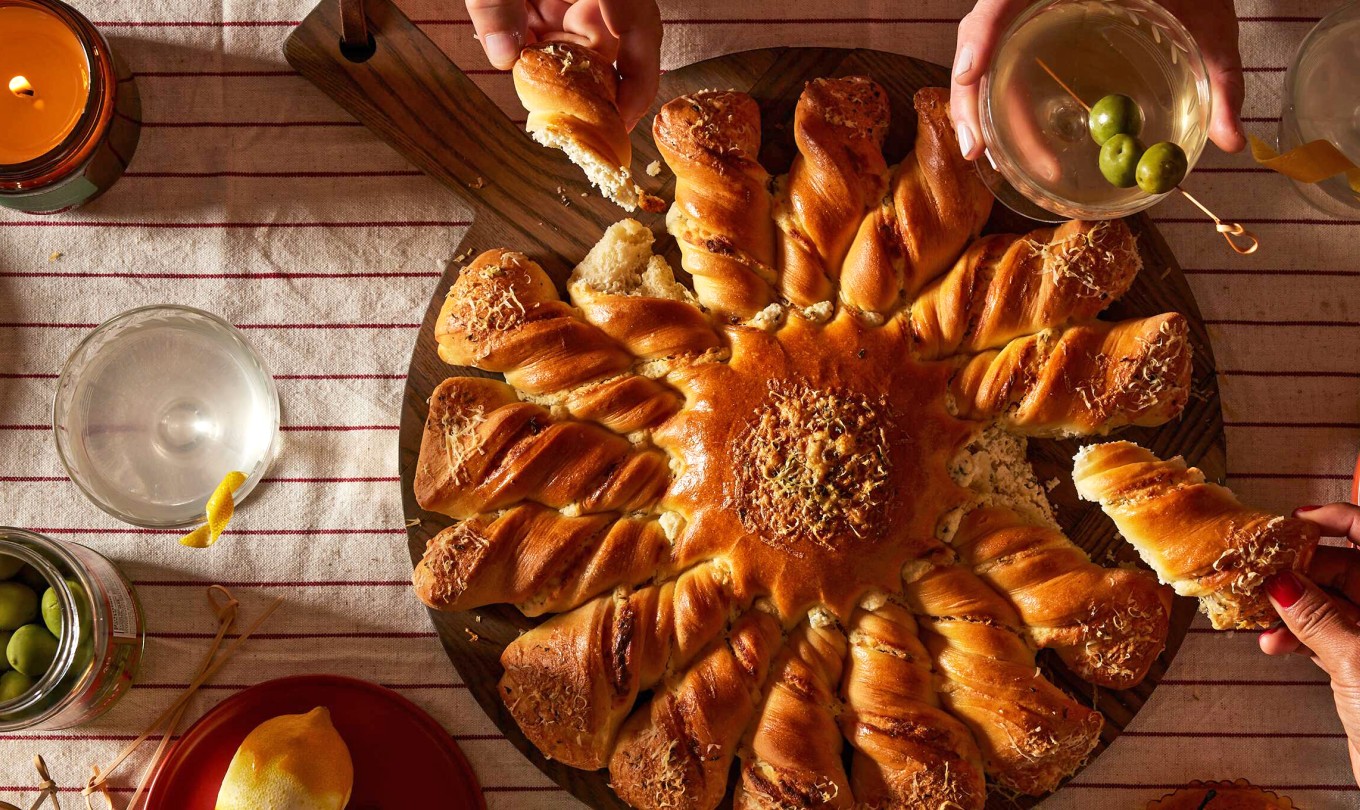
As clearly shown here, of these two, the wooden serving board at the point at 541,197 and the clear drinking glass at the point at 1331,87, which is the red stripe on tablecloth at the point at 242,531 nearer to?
the wooden serving board at the point at 541,197

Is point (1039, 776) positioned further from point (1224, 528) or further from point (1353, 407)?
point (1353, 407)

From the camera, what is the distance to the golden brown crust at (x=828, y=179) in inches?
68.6

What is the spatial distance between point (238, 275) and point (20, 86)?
45cm

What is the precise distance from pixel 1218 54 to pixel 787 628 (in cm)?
119

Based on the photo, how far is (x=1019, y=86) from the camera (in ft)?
5.25

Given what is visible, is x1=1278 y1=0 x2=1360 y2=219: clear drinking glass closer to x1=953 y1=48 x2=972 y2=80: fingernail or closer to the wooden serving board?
the wooden serving board

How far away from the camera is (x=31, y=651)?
5.57 feet

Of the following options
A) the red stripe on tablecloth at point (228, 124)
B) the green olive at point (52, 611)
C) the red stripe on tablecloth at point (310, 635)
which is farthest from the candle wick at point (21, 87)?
the red stripe on tablecloth at point (310, 635)

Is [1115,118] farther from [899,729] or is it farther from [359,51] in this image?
[359,51]

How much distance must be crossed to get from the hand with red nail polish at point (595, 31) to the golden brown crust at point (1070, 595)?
2.94 ft

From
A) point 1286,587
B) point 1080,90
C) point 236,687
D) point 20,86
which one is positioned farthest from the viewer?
point 236,687

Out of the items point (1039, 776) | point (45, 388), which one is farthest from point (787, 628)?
point (45, 388)

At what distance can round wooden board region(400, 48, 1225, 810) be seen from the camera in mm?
1829

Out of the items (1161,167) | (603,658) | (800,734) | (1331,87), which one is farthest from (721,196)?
(1331,87)
